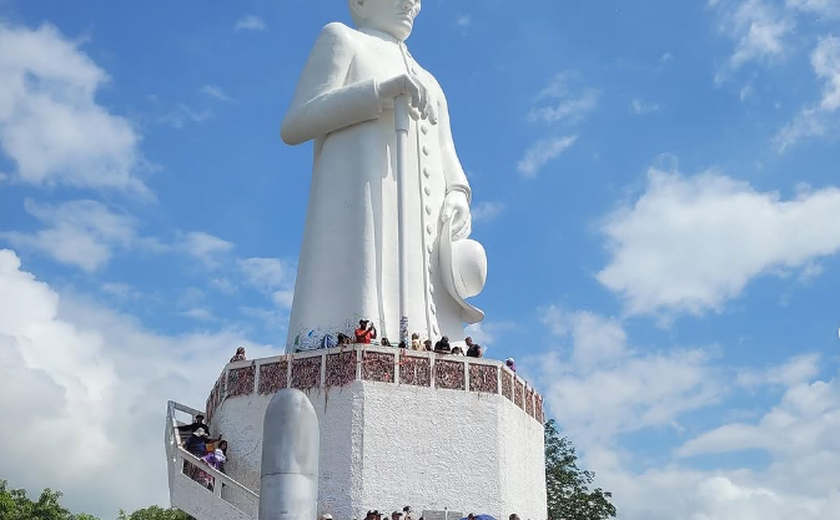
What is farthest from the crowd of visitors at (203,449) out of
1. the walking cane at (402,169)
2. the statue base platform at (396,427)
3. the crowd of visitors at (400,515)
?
the walking cane at (402,169)

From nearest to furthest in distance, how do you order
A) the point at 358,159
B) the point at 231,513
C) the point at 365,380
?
the point at 231,513, the point at 365,380, the point at 358,159

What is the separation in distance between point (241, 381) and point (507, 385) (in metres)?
3.48

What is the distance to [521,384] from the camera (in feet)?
46.0

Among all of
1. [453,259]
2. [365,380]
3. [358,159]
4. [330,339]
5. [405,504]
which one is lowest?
[405,504]

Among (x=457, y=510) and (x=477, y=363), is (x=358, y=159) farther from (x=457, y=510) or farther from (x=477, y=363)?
(x=457, y=510)

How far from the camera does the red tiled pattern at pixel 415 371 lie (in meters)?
12.8

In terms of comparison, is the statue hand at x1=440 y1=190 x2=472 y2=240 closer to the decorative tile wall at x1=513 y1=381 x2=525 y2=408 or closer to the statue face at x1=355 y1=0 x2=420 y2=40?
the statue face at x1=355 y1=0 x2=420 y2=40

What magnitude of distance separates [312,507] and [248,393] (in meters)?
6.19

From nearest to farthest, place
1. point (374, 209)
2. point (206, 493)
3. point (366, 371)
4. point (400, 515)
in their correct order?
point (400, 515), point (206, 493), point (366, 371), point (374, 209)

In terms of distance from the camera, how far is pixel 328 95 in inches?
614

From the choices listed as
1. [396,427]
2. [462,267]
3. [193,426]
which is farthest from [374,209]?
[193,426]

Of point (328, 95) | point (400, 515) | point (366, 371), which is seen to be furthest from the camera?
point (328, 95)

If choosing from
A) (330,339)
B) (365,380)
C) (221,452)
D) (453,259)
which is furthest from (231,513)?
(453,259)

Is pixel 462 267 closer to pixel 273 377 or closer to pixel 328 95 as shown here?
pixel 328 95
